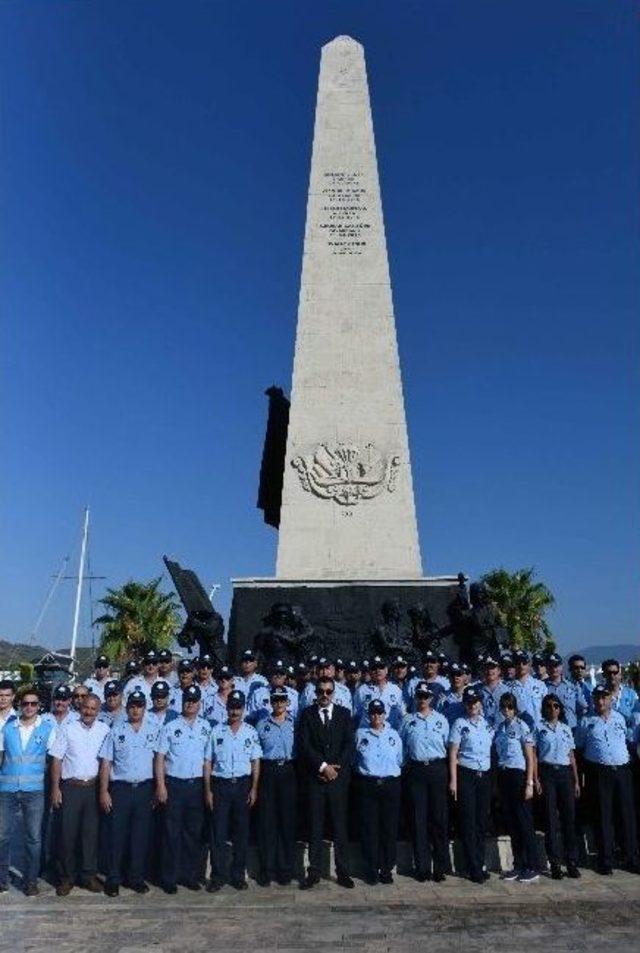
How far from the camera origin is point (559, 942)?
209 inches

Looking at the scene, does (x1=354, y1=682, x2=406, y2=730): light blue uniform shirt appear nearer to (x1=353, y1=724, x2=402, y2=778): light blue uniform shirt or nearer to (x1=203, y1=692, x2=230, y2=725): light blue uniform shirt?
(x1=353, y1=724, x2=402, y2=778): light blue uniform shirt

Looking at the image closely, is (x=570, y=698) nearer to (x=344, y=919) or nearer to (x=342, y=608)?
(x=344, y=919)

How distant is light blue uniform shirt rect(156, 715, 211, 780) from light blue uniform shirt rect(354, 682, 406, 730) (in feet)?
5.06

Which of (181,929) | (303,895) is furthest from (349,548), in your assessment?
(181,929)

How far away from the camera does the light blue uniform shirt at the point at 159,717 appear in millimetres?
7098

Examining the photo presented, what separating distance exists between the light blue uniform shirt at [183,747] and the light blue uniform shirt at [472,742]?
2.22 meters

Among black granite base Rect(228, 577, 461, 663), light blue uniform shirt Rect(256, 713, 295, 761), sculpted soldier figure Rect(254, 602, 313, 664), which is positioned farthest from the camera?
black granite base Rect(228, 577, 461, 663)

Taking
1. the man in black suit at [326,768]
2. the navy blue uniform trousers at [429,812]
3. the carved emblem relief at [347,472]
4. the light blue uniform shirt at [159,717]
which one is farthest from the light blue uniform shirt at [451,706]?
the carved emblem relief at [347,472]

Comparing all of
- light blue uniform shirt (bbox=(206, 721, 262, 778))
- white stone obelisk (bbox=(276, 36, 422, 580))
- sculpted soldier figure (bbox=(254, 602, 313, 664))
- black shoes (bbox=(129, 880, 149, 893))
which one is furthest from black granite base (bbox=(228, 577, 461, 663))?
black shoes (bbox=(129, 880, 149, 893))

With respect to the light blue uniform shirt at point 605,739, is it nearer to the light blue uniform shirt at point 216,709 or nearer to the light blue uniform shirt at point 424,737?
the light blue uniform shirt at point 424,737

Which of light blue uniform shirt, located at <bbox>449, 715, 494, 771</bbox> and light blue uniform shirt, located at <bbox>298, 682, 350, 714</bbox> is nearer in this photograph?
light blue uniform shirt, located at <bbox>449, 715, 494, 771</bbox>

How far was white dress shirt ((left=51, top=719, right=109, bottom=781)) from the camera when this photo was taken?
6.98m

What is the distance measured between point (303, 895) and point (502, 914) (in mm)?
1589

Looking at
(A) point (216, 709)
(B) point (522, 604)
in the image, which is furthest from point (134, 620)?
(A) point (216, 709)
